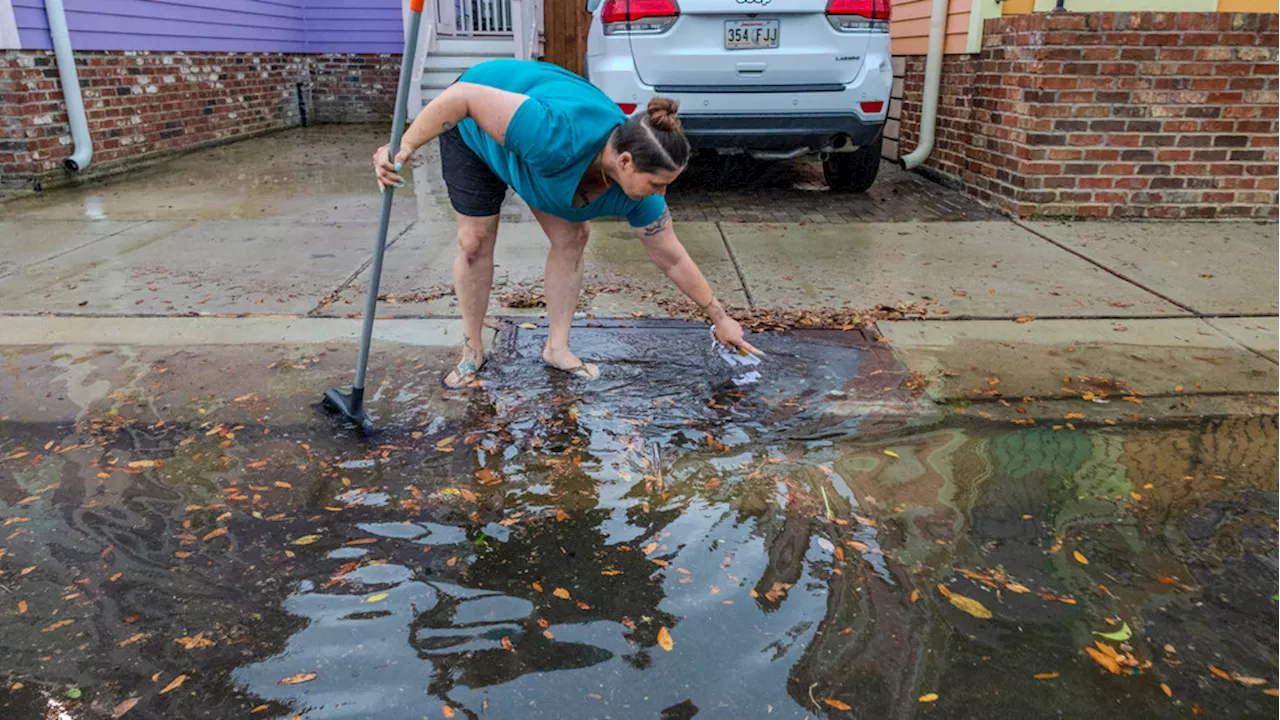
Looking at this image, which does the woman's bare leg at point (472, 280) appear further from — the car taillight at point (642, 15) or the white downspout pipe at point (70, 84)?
the white downspout pipe at point (70, 84)

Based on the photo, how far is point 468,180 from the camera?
9.91 ft

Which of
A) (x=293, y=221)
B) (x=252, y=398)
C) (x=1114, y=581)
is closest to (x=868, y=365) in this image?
(x=1114, y=581)

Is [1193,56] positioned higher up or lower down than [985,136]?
higher up

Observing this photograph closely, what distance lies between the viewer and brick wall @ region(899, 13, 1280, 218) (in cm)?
534

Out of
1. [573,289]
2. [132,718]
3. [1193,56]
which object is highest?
[1193,56]

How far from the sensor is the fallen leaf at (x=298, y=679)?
1776 millimetres

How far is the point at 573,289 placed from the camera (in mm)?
3379

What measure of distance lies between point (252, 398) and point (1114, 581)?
2.69m

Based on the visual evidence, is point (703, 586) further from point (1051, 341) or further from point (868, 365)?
point (1051, 341)

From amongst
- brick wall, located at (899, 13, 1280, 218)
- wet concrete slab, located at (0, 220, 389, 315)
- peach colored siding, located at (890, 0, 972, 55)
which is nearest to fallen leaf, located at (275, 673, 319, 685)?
wet concrete slab, located at (0, 220, 389, 315)

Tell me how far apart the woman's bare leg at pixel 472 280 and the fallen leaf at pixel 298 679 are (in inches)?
59.4

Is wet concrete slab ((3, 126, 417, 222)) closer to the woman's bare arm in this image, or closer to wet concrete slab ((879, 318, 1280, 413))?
the woman's bare arm

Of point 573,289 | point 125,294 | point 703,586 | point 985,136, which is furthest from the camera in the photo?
point 985,136

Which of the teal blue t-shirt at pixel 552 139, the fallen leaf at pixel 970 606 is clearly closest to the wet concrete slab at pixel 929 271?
the teal blue t-shirt at pixel 552 139
